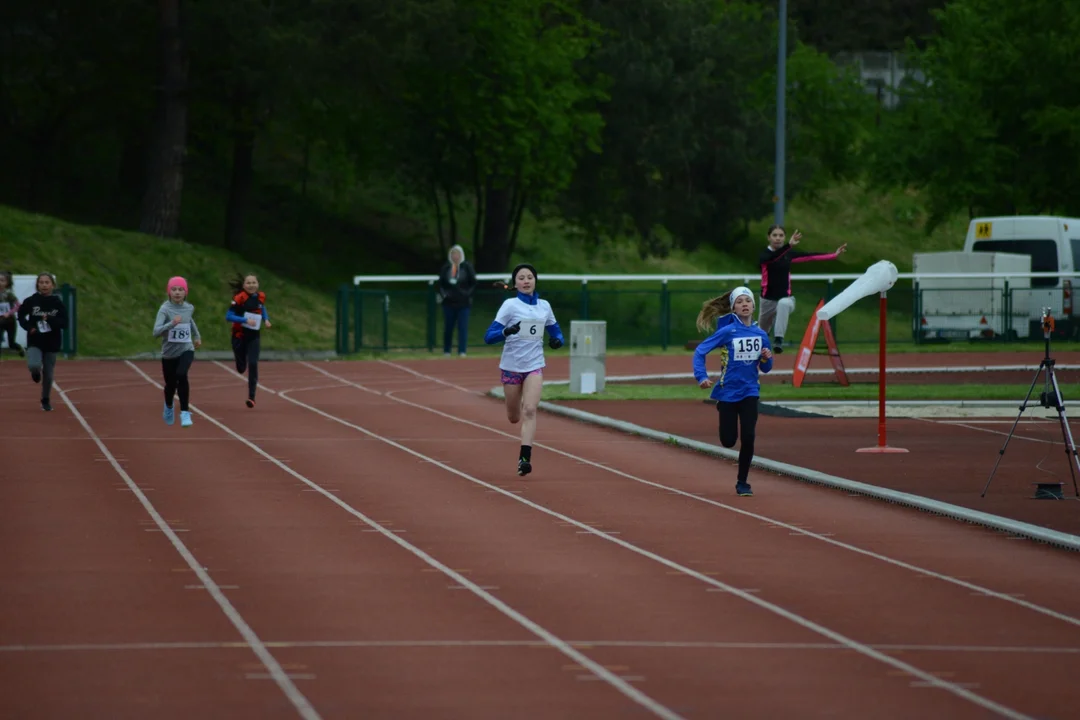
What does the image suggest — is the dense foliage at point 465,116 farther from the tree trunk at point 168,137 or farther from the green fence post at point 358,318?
the green fence post at point 358,318

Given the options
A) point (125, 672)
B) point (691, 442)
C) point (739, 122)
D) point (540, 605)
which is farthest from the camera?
point (739, 122)

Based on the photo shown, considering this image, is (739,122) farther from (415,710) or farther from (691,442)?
(415,710)

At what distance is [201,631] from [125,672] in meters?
1.06

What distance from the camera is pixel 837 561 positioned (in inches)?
480

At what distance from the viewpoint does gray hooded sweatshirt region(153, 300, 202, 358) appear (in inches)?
856

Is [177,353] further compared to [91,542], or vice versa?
[177,353]

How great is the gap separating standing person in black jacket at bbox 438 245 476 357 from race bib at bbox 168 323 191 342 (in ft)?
46.1

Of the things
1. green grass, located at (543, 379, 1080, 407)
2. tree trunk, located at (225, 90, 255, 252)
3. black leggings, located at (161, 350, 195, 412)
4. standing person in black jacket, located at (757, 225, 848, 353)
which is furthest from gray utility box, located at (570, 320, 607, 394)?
tree trunk, located at (225, 90, 255, 252)

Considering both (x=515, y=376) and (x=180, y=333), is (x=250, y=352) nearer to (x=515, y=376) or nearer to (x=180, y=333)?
(x=180, y=333)

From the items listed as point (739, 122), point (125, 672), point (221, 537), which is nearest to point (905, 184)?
point (739, 122)

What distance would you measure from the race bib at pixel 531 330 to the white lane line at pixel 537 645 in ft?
26.8

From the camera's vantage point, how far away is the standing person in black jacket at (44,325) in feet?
79.4

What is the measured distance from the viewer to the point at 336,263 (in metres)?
56.1

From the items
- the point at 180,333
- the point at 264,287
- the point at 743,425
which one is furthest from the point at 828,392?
Answer: the point at 264,287
